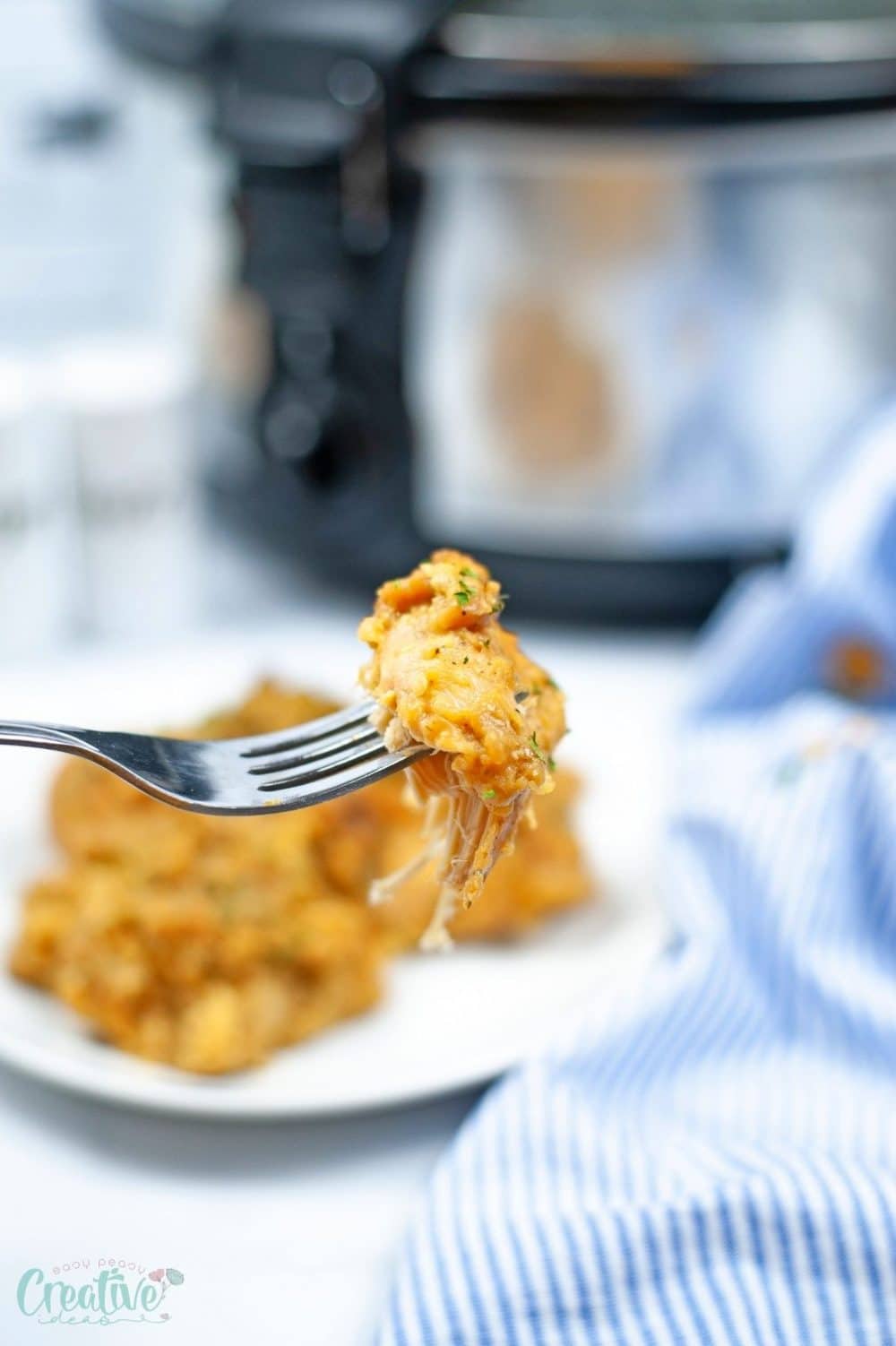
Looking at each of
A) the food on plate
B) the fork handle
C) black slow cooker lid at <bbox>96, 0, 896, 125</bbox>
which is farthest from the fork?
black slow cooker lid at <bbox>96, 0, 896, 125</bbox>

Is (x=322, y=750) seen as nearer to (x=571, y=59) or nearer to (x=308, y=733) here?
(x=308, y=733)

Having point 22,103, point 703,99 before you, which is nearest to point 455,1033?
point 703,99

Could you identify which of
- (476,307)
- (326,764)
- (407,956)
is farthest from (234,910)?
(476,307)

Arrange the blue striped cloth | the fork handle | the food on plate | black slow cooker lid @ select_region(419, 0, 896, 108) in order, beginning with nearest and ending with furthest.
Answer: the fork handle < the blue striped cloth < the food on plate < black slow cooker lid @ select_region(419, 0, 896, 108)

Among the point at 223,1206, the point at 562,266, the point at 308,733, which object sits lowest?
the point at 223,1206

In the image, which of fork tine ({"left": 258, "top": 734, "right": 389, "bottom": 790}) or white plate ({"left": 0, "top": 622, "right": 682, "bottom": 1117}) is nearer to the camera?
fork tine ({"left": 258, "top": 734, "right": 389, "bottom": 790})

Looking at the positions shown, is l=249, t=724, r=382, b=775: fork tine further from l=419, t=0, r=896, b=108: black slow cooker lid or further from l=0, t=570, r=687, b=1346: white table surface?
l=419, t=0, r=896, b=108: black slow cooker lid
